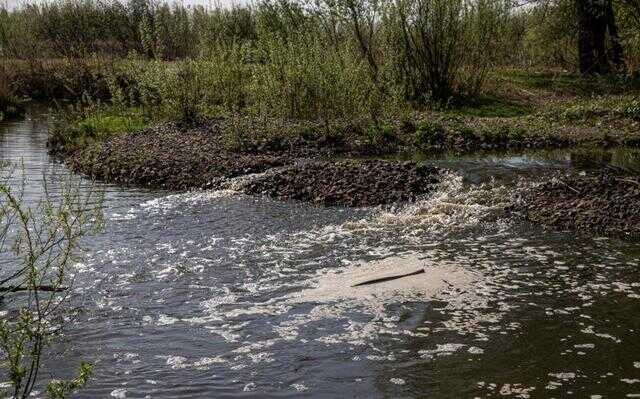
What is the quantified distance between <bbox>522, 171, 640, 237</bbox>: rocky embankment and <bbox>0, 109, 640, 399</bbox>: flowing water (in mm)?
485

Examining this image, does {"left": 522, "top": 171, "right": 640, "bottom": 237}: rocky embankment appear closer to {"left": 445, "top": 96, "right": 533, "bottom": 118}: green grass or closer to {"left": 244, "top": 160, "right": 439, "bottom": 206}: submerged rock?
{"left": 244, "top": 160, "right": 439, "bottom": 206}: submerged rock

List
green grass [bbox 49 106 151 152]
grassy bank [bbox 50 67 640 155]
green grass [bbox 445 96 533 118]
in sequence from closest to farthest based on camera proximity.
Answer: grassy bank [bbox 50 67 640 155]
green grass [bbox 49 106 151 152]
green grass [bbox 445 96 533 118]

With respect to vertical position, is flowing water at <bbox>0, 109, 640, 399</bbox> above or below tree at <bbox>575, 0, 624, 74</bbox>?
below

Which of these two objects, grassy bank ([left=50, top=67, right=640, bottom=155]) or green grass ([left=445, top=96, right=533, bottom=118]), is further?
green grass ([left=445, top=96, right=533, bottom=118])

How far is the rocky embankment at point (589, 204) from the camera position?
37.0 ft

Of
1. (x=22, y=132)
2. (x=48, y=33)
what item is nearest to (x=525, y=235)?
(x=22, y=132)

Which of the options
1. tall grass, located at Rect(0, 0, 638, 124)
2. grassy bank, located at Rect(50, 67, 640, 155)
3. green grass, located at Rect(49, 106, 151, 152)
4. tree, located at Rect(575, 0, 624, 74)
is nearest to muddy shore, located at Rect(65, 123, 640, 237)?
grassy bank, located at Rect(50, 67, 640, 155)

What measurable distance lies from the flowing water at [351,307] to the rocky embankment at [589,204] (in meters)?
0.49

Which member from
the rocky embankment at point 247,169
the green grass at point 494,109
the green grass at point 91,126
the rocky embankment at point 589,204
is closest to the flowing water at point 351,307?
the rocky embankment at point 589,204

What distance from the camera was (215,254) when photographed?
34.2 feet

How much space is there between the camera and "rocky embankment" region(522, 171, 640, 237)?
1129 centimetres

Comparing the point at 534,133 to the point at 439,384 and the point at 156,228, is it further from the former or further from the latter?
the point at 439,384

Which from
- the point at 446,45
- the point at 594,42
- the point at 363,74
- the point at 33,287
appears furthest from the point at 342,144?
the point at 594,42

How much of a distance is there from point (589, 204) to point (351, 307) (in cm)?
600
